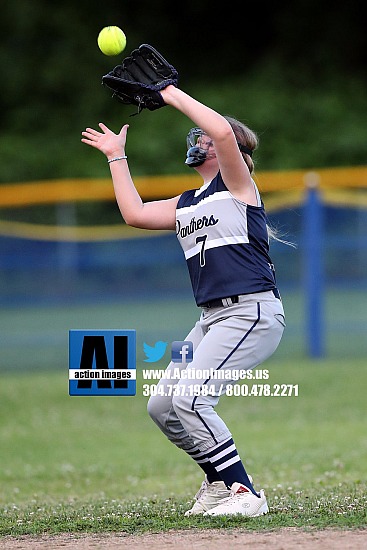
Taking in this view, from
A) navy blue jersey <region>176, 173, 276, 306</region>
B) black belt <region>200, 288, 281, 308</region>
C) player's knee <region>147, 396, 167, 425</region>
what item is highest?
navy blue jersey <region>176, 173, 276, 306</region>

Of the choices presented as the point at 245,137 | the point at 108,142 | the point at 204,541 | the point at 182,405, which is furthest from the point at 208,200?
the point at 204,541

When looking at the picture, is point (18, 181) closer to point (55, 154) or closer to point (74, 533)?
point (55, 154)

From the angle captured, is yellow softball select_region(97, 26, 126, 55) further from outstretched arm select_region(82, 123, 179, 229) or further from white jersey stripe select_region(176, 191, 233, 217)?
white jersey stripe select_region(176, 191, 233, 217)

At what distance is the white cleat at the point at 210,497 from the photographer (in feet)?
16.4

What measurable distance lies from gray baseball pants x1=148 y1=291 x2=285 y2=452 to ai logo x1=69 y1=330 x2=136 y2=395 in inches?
15.8

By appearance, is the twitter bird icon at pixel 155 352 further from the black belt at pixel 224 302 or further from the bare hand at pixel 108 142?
the bare hand at pixel 108 142

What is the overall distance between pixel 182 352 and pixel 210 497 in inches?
28.6

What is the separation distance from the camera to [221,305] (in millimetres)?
4918

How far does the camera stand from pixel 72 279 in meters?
16.4

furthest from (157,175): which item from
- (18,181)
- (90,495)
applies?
(90,495)

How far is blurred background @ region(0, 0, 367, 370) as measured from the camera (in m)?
15.2

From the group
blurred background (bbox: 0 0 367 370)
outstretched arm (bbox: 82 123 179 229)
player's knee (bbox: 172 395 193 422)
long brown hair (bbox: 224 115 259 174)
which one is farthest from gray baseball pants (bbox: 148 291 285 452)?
blurred background (bbox: 0 0 367 370)

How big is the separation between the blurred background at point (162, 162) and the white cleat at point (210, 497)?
8550 millimetres

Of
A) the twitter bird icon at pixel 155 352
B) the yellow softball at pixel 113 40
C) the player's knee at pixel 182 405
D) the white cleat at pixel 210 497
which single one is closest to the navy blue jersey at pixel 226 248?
the player's knee at pixel 182 405
